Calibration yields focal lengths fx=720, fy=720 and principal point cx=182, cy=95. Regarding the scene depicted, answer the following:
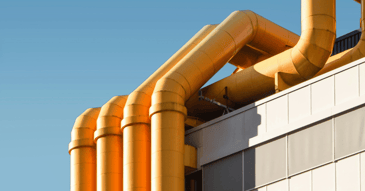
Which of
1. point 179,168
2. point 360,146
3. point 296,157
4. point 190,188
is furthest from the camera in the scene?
point 190,188

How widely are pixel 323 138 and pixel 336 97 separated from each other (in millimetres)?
1638

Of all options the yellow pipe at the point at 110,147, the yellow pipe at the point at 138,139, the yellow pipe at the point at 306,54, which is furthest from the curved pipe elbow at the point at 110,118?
the yellow pipe at the point at 306,54

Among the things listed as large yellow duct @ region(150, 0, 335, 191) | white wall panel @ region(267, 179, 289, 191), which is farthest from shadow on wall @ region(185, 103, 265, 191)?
large yellow duct @ region(150, 0, 335, 191)

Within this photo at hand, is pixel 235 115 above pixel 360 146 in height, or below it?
above

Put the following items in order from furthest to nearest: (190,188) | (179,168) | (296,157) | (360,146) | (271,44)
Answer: (271,44), (190,188), (179,168), (296,157), (360,146)

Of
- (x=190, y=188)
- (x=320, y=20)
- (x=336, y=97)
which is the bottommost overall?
(x=190, y=188)

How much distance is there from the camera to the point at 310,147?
90.8 feet

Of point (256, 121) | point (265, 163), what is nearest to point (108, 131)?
point (256, 121)

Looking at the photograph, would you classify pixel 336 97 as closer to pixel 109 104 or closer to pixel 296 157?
pixel 296 157

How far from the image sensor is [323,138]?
27297mm

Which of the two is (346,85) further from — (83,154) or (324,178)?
(83,154)

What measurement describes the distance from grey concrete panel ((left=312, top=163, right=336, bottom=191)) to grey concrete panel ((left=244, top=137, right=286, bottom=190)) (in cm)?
166

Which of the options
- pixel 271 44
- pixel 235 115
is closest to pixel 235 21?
pixel 271 44

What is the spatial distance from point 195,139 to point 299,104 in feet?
20.1
